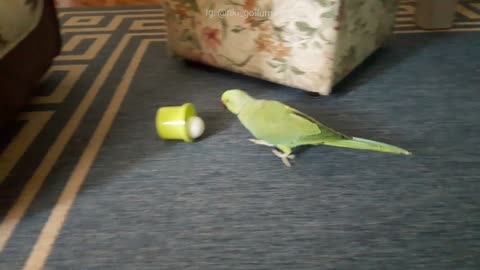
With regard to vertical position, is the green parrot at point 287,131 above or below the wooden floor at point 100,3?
below

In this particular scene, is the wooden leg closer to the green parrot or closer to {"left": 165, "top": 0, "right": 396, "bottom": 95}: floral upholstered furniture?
{"left": 165, "top": 0, "right": 396, "bottom": 95}: floral upholstered furniture

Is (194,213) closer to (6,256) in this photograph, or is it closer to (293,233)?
(293,233)

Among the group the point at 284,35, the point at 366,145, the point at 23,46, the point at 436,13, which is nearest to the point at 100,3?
the point at 23,46

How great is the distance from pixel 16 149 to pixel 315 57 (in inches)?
33.8

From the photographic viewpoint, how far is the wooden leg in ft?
5.41

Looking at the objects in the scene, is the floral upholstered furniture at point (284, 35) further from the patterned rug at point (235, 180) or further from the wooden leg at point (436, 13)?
the wooden leg at point (436, 13)

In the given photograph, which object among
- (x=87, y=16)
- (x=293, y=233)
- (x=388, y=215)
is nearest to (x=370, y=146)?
(x=388, y=215)

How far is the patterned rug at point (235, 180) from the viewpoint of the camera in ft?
2.55

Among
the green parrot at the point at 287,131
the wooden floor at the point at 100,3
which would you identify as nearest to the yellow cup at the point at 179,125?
the green parrot at the point at 287,131

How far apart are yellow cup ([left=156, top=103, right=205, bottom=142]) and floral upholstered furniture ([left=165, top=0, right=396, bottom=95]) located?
34 centimetres

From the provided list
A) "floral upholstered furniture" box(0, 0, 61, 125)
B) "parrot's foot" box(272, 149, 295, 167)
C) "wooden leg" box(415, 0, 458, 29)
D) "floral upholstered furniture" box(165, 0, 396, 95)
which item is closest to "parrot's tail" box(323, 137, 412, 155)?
"parrot's foot" box(272, 149, 295, 167)

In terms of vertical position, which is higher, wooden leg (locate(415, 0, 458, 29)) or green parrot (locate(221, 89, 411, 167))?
wooden leg (locate(415, 0, 458, 29))

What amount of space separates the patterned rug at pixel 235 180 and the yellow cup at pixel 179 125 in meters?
0.03

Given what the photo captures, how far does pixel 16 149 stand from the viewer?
1096 millimetres
